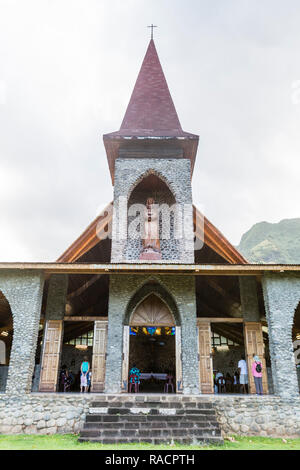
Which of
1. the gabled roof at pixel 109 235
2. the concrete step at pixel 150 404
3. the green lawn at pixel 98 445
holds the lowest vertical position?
the green lawn at pixel 98 445

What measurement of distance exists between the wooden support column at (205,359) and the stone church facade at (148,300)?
0.11 feet

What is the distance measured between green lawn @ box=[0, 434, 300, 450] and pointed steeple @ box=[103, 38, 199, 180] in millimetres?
10268

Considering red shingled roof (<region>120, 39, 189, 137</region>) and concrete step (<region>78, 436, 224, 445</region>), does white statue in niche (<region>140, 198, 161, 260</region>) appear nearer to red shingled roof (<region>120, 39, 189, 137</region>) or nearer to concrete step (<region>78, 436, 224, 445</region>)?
red shingled roof (<region>120, 39, 189, 137</region>)

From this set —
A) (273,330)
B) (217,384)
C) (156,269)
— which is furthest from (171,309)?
(217,384)

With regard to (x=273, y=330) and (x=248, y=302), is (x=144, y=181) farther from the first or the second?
(x=273, y=330)

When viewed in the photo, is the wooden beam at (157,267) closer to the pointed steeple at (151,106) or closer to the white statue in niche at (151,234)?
the white statue in niche at (151,234)

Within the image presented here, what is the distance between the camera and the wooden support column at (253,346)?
36.4 feet

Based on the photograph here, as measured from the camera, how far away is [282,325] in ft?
31.2

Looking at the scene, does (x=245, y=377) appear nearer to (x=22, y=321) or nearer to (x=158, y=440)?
(x=158, y=440)

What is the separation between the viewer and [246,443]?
7707 millimetres

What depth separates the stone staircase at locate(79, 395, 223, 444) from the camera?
714cm

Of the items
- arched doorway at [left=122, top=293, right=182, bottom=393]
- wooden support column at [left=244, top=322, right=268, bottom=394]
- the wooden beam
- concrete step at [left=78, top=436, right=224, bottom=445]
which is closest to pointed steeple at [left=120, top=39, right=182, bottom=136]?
the wooden beam

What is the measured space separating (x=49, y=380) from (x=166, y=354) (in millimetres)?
8682

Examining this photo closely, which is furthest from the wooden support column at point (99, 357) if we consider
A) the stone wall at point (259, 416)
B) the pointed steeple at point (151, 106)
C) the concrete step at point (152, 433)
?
the pointed steeple at point (151, 106)
